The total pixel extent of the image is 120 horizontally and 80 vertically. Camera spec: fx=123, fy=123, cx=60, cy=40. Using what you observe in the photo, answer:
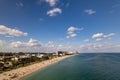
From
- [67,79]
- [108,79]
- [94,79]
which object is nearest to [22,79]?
[67,79]

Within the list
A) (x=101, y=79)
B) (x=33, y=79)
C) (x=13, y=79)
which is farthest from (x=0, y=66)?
(x=101, y=79)

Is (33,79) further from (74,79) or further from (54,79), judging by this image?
(74,79)

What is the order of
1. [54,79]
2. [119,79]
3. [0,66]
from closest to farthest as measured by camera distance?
[119,79] < [54,79] < [0,66]

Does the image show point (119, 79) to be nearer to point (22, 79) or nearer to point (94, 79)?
point (94, 79)

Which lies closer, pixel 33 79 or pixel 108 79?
pixel 108 79

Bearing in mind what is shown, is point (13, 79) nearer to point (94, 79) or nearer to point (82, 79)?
point (82, 79)

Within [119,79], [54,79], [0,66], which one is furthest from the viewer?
[0,66]

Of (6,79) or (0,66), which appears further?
(0,66)

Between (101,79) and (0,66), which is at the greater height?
(0,66)

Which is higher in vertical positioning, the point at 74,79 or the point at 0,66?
the point at 0,66
